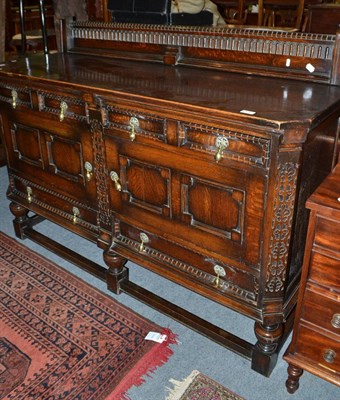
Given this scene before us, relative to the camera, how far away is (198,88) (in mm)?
1640

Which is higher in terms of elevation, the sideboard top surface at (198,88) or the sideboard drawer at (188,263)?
the sideboard top surface at (198,88)

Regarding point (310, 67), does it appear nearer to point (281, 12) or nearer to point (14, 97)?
point (14, 97)

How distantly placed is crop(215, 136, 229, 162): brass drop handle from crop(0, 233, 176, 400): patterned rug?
851mm

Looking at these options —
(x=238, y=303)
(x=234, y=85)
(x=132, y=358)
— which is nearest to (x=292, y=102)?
(x=234, y=85)

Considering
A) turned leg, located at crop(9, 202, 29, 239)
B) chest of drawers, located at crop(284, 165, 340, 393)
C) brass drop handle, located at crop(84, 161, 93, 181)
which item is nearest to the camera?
chest of drawers, located at crop(284, 165, 340, 393)

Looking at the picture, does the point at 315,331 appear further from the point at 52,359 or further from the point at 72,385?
the point at 52,359

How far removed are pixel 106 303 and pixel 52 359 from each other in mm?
369

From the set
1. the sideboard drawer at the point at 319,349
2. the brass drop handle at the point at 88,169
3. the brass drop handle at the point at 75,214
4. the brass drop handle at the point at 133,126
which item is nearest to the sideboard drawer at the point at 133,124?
the brass drop handle at the point at 133,126

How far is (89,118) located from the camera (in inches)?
70.0

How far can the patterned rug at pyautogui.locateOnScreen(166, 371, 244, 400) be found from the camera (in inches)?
63.2

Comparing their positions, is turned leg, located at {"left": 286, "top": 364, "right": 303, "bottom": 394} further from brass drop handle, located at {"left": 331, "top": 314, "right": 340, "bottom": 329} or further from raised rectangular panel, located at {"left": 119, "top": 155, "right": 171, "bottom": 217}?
raised rectangular panel, located at {"left": 119, "top": 155, "right": 171, "bottom": 217}

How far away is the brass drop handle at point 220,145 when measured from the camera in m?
1.40

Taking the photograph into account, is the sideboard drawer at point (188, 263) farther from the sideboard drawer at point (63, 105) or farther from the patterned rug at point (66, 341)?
the sideboard drawer at point (63, 105)

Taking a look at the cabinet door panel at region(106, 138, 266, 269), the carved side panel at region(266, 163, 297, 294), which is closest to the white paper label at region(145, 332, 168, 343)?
the cabinet door panel at region(106, 138, 266, 269)
